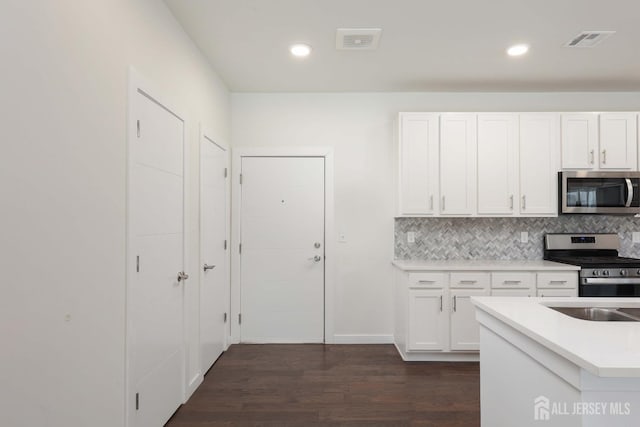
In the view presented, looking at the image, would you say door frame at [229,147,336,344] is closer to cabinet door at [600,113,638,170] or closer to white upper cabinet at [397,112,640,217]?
white upper cabinet at [397,112,640,217]

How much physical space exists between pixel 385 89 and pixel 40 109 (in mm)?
3212

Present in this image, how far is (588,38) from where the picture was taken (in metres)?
2.72

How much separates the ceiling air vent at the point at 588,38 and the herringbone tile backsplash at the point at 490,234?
175 centimetres

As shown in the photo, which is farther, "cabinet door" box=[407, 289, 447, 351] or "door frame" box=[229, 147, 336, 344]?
"door frame" box=[229, 147, 336, 344]

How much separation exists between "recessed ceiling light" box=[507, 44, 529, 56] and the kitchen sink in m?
2.09

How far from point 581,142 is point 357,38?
2.52m

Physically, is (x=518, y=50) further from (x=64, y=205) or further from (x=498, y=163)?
(x=64, y=205)

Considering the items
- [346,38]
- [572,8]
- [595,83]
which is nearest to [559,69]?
[595,83]

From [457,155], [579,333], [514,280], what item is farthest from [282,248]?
[579,333]

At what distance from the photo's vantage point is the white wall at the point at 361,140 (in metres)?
3.91

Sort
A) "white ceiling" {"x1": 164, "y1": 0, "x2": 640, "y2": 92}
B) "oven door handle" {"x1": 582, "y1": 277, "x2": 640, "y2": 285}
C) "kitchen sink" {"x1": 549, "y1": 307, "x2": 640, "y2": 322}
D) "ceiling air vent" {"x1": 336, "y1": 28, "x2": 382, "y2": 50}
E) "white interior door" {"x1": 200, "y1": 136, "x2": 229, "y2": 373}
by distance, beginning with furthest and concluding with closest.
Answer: "oven door handle" {"x1": 582, "y1": 277, "x2": 640, "y2": 285} → "white interior door" {"x1": 200, "y1": 136, "x2": 229, "y2": 373} → "ceiling air vent" {"x1": 336, "y1": 28, "x2": 382, "y2": 50} → "white ceiling" {"x1": 164, "y1": 0, "x2": 640, "y2": 92} → "kitchen sink" {"x1": 549, "y1": 307, "x2": 640, "y2": 322}

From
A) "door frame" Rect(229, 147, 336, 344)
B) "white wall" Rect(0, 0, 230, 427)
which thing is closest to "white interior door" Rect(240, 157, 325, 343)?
"door frame" Rect(229, 147, 336, 344)

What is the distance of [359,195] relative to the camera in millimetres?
3939

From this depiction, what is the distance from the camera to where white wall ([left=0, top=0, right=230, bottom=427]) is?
3.75 feet
